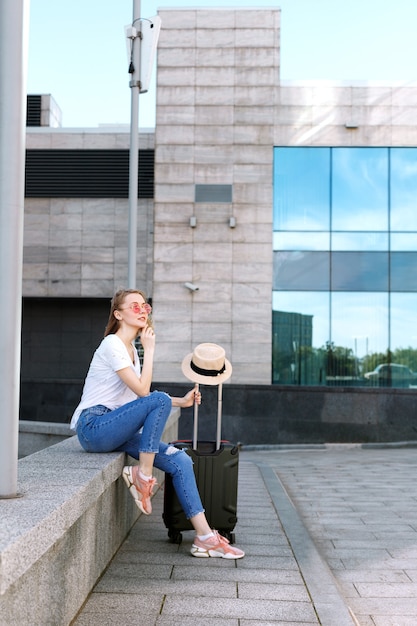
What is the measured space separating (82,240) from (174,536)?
17.7m

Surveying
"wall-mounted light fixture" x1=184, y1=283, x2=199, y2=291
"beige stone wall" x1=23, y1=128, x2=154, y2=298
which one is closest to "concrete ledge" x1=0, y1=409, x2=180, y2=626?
"wall-mounted light fixture" x1=184, y1=283, x2=199, y2=291

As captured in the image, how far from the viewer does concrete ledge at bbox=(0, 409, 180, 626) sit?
297 centimetres

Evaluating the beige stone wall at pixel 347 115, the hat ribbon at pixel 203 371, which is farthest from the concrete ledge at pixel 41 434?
the beige stone wall at pixel 347 115

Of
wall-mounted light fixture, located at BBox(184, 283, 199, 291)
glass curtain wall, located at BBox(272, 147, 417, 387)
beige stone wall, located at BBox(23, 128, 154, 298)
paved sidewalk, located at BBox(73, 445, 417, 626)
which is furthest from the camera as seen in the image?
beige stone wall, located at BBox(23, 128, 154, 298)

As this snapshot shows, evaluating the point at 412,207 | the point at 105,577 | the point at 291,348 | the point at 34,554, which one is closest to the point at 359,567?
the point at 105,577

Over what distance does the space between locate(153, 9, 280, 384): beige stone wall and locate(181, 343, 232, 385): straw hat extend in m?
13.9

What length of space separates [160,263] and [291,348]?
3.92 m

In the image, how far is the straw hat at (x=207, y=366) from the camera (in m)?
6.01

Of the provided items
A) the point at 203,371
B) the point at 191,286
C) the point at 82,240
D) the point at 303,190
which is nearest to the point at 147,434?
the point at 203,371

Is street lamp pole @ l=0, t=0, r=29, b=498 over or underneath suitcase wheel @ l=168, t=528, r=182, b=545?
over

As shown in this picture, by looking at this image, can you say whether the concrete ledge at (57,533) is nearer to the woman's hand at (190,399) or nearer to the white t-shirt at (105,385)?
the white t-shirt at (105,385)

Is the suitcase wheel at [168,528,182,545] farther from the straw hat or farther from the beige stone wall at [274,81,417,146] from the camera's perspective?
the beige stone wall at [274,81,417,146]

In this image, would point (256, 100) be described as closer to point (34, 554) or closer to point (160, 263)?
point (160, 263)

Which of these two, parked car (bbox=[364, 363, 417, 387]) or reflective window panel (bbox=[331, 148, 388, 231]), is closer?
parked car (bbox=[364, 363, 417, 387])
